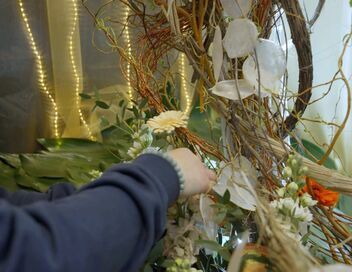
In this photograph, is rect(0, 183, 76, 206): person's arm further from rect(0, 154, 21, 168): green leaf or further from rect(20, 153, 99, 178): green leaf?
rect(0, 154, 21, 168): green leaf

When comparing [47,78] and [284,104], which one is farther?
[47,78]

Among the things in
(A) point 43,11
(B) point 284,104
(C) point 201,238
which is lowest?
(C) point 201,238

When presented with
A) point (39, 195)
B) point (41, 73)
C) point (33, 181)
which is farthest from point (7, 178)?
point (41, 73)

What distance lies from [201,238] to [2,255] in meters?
0.22

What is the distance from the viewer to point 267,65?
0.46m

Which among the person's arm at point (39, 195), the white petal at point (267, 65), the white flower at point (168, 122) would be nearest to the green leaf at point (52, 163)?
the person's arm at point (39, 195)

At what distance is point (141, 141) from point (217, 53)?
0.15 m

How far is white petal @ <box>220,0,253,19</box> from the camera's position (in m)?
0.46

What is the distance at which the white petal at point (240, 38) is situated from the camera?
45cm

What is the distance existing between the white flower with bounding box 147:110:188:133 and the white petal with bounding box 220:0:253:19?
14 cm

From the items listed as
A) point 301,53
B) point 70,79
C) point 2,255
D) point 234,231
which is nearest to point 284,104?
point 301,53

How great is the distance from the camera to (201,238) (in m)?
0.49

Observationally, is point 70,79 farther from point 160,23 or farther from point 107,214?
point 107,214

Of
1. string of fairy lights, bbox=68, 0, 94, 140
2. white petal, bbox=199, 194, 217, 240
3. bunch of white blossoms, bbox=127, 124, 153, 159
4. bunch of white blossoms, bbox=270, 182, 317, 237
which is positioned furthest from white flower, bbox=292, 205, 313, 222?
string of fairy lights, bbox=68, 0, 94, 140
